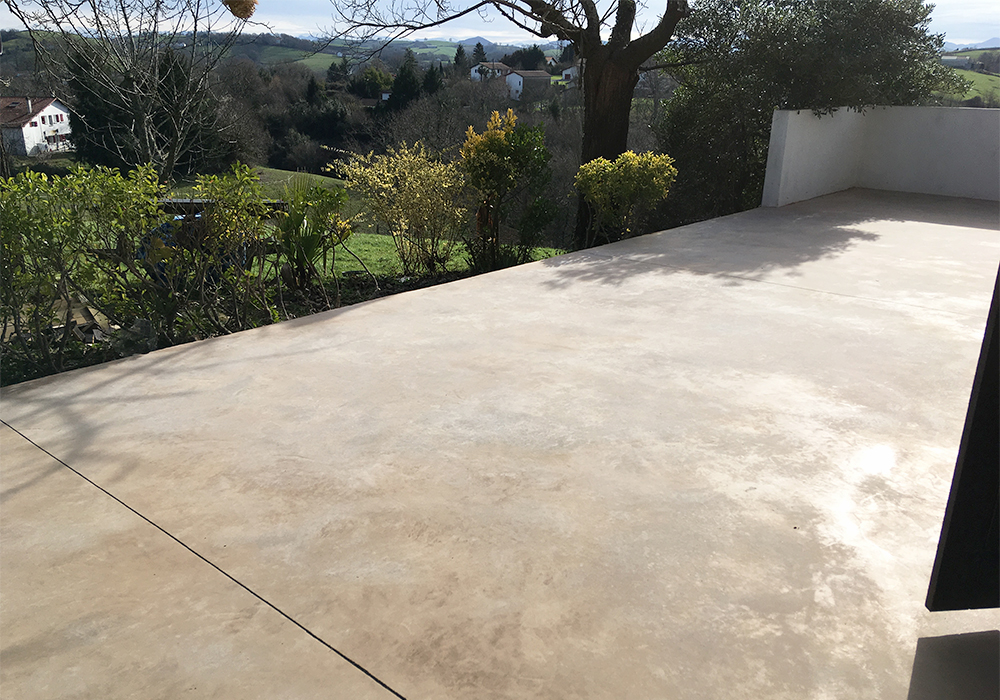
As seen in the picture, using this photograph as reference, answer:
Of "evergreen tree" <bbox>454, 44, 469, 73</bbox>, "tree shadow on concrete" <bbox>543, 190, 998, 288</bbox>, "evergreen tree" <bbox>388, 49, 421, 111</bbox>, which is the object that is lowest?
"tree shadow on concrete" <bbox>543, 190, 998, 288</bbox>

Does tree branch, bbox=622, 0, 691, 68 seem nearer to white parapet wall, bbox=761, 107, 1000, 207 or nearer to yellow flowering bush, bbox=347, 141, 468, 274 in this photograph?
white parapet wall, bbox=761, 107, 1000, 207

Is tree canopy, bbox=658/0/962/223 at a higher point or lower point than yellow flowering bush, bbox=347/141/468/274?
higher

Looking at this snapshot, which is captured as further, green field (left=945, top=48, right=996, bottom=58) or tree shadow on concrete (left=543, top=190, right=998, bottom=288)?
green field (left=945, top=48, right=996, bottom=58)

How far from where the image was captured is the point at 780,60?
802cm

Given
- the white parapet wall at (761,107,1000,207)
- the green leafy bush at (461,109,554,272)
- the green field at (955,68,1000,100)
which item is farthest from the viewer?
the green field at (955,68,1000,100)

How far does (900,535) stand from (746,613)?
65 centimetres

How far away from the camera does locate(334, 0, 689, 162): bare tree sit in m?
7.94

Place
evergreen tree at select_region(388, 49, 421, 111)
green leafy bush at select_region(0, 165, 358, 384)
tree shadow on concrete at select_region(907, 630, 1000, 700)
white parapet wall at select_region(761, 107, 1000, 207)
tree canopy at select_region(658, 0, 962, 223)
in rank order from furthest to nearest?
evergreen tree at select_region(388, 49, 421, 111) < white parapet wall at select_region(761, 107, 1000, 207) < tree canopy at select_region(658, 0, 962, 223) < green leafy bush at select_region(0, 165, 358, 384) < tree shadow on concrete at select_region(907, 630, 1000, 700)

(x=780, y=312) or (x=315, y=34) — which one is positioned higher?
(x=315, y=34)

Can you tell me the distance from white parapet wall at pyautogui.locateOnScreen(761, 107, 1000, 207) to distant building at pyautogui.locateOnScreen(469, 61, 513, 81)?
788 centimetres

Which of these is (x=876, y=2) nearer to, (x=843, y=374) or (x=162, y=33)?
(x=843, y=374)

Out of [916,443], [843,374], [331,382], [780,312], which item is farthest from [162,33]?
[916,443]

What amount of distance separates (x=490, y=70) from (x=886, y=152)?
9.12 m

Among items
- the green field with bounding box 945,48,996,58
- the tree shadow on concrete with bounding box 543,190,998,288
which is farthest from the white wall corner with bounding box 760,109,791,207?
the green field with bounding box 945,48,996,58
